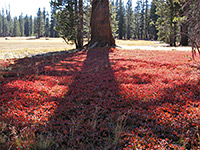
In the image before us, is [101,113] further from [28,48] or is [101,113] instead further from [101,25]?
[28,48]

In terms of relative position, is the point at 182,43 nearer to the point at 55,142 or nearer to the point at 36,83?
the point at 36,83

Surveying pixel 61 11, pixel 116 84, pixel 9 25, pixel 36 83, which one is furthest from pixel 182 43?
pixel 9 25

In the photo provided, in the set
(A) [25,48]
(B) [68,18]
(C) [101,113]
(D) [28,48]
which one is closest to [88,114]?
(C) [101,113]

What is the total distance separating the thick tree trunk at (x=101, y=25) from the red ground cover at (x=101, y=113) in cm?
1360

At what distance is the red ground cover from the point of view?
3.20 m

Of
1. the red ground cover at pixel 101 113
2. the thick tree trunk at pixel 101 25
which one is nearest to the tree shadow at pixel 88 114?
the red ground cover at pixel 101 113

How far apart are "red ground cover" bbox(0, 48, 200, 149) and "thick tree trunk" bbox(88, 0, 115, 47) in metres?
13.6

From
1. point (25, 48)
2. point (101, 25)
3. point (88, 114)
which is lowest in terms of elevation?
point (88, 114)

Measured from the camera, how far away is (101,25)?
19.9 meters

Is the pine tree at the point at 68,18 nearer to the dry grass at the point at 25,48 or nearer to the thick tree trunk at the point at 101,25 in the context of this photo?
the thick tree trunk at the point at 101,25

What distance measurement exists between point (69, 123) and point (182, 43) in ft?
90.3

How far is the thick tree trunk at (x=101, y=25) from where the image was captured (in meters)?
19.9

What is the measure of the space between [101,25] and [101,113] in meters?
16.9

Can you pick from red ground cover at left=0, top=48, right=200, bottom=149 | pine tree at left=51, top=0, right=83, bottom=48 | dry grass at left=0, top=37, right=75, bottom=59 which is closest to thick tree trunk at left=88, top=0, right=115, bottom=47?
pine tree at left=51, top=0, right=83, bottom=48
